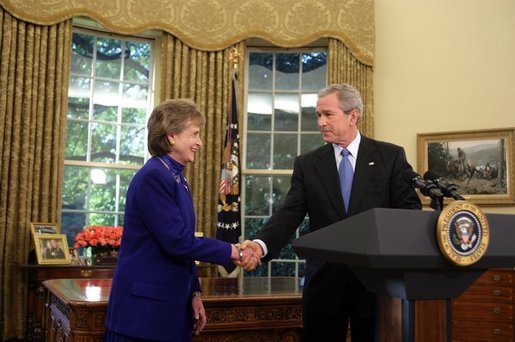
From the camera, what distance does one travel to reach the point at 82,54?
271 inches

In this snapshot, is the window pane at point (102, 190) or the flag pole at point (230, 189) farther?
the window pane at point (102, 190)

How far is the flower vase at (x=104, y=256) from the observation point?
5.70 metres

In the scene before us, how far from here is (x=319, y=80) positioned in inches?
295

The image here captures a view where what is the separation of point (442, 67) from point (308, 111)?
172 centimetres

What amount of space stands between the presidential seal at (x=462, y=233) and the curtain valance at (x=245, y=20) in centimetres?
585

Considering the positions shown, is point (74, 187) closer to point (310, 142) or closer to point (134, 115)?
point (134, 115)

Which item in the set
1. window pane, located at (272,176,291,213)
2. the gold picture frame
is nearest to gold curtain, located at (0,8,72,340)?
window pane, located at (272,176,291,213)

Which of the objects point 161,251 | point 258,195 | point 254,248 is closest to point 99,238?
point 258,195

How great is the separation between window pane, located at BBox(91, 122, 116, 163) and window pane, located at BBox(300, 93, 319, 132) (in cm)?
238

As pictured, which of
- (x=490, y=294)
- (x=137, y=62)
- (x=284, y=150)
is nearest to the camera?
(x=490, y=294)

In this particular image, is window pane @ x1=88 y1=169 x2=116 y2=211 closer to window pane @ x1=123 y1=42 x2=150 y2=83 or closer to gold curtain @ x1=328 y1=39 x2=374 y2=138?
window pane @ x1=123 y1=42 x2=150 y2=83

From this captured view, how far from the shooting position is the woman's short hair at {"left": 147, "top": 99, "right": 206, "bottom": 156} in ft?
7.76

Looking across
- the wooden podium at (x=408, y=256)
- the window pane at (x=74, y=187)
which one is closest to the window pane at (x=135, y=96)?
the window pane at (x=74, y=187)

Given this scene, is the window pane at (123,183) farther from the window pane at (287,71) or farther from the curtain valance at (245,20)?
the window pane at (287,71)
